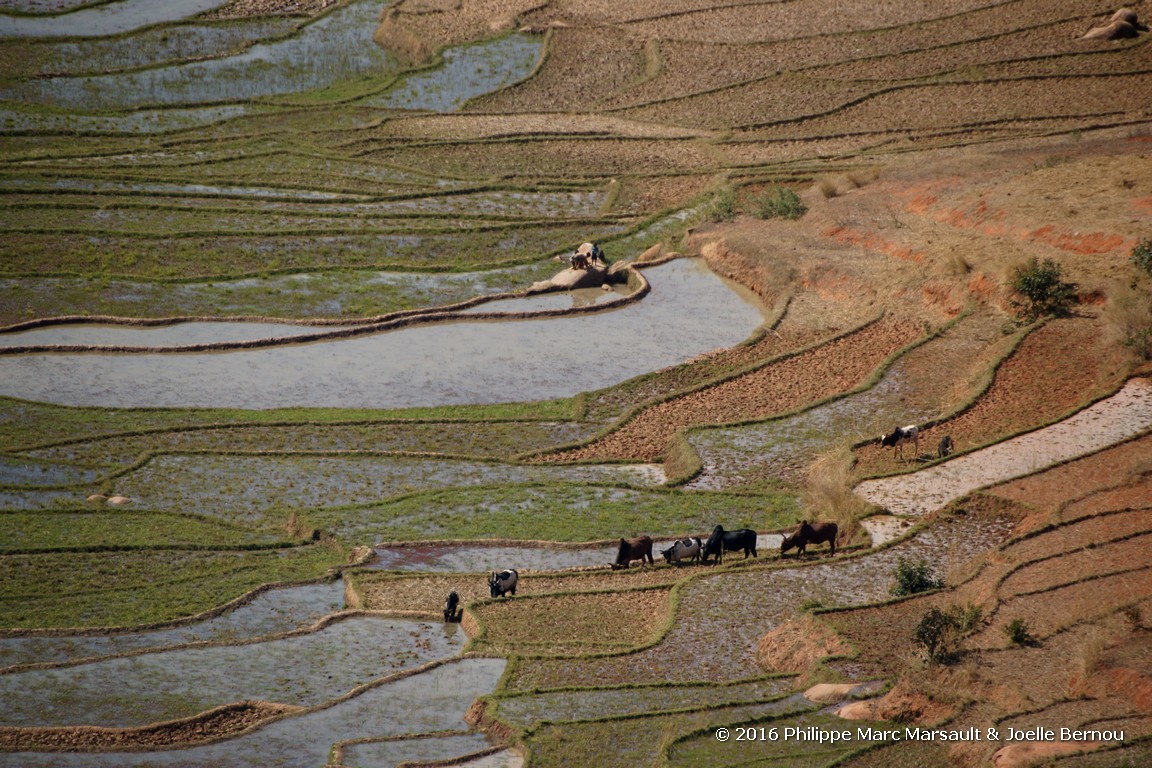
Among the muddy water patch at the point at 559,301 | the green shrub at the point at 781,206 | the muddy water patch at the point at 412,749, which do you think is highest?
the green shrub at the point at 781,206

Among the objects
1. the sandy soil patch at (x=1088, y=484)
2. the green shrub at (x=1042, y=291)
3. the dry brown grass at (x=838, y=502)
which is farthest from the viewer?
the green shrub at (x=1042, y=291)

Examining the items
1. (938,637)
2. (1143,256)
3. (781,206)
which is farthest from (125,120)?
(938,637)

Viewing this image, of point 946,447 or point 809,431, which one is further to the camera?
→ point 809,431

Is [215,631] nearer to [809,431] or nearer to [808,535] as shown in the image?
[808,535]

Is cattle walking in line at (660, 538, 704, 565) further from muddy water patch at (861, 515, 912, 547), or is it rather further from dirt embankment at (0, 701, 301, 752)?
dirt embankment at (0, 701, 301, 752)

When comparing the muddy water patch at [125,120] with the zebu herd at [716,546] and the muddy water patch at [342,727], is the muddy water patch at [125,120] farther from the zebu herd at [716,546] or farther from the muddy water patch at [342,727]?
the muddy water patch at [342,727]

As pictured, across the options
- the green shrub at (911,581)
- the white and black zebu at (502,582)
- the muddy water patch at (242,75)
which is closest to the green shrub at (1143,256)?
the green shrub at (911,581)

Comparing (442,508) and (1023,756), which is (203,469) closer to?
(442,508)
